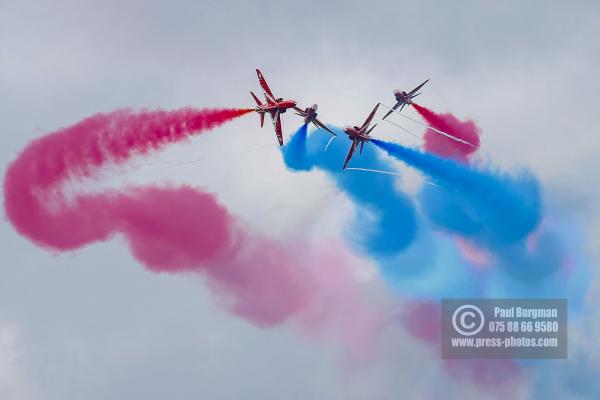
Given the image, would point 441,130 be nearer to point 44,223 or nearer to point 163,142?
point 163,142

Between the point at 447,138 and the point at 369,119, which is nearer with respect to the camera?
the point at 369,119

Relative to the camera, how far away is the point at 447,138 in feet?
238

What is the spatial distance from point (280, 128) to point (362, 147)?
546 cm
